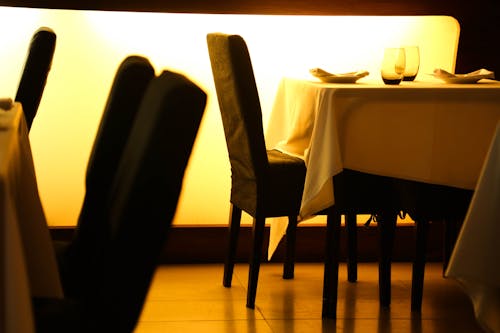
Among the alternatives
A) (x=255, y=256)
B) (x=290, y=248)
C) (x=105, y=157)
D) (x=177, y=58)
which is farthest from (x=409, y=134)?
(x=105, y=157)

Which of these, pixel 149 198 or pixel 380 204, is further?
pixel 380 204

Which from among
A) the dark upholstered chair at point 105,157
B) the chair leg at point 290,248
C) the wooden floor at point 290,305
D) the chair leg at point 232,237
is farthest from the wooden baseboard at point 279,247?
the dark upholstered chair at point 105,157

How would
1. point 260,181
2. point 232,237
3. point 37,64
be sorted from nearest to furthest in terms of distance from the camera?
point 37,64
point 260,181
point 232,237

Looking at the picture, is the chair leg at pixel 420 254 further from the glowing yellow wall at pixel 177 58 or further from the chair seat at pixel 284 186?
the glowing yellow wall at pixel 177 58

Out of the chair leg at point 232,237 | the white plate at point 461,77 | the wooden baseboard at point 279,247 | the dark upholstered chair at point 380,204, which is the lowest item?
the wooden baseboard at point 279,247

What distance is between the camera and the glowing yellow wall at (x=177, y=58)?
412cm

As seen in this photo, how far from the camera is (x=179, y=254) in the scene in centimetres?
429

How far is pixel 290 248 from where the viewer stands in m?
3.99

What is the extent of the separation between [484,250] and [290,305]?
4.67 ft

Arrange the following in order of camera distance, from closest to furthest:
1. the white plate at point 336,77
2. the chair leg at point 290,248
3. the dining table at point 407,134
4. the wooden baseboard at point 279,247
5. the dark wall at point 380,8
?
the dining table at point 407,134, the white plate at point 336,77, the chair leg at point 290,248, the dark wall at point 380,8, the wooden baseboard at point 279,247

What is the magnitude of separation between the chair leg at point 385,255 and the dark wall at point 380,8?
113 cm

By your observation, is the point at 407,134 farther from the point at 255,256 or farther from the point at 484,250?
the point at 484,250

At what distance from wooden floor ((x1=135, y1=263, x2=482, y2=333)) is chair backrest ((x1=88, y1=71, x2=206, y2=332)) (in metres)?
1.74

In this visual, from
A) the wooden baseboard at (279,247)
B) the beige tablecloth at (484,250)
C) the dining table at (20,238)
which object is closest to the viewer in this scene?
the dining table at (20,238)
